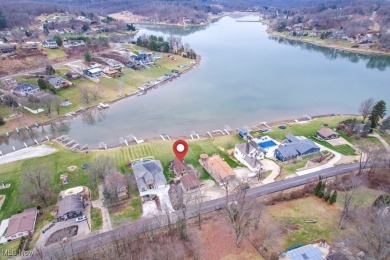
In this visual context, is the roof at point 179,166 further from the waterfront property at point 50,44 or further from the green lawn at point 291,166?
the waterfront property at point 50,44

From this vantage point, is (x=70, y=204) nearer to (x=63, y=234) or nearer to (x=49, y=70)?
(x=63, y=234)

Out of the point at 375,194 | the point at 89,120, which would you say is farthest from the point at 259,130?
the point at 89,120

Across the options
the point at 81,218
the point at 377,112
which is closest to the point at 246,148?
the point at 81,218

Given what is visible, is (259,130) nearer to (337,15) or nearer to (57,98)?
(57,98)

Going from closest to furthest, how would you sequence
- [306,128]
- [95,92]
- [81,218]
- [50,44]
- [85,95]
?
[81,218], [306,128], [85,95], [95,92], [50,44]

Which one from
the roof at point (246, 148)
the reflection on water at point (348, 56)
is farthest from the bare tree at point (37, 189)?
the reflection on water at point (348, 56)

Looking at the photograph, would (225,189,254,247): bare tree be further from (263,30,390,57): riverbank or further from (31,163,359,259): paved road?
(263,30,390,57): riverbank
